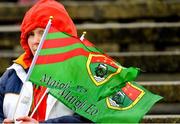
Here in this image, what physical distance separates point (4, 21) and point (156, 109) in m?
4.39

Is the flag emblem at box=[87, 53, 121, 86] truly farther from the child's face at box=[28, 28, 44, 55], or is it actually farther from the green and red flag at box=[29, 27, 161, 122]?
the child's face at box=[28, 28, 44, 55]

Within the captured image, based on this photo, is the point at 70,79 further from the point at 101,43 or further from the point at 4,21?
the point at 4,21

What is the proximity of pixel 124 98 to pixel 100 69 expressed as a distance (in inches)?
8.8

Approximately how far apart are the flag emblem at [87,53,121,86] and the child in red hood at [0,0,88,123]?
254 millimetres

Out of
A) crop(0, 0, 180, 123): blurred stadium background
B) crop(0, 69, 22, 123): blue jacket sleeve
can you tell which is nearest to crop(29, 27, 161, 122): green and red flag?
crop(0, 69, 22, 123): blue jacket sleeve

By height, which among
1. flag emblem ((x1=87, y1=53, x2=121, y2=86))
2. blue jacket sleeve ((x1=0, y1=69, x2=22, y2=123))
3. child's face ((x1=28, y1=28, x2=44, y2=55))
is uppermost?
child's face ((x1=28, y1=28, x2=44, y2=55))

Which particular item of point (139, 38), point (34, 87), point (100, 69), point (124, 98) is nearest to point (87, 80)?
point (100, 69)

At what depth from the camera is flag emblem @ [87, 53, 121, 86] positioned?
519 centimetres

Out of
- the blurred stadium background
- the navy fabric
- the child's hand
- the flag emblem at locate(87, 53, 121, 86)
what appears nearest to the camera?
the child's hand

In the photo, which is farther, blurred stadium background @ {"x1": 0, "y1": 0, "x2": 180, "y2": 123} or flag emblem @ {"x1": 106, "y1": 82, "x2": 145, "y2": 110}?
blurred stadium background @ {"x1": 0, "y1": 0, "x2": 180, "y2": 123}

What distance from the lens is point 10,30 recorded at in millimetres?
10547

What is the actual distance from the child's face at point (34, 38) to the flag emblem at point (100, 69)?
0.37 meters

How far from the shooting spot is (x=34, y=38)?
5418mm

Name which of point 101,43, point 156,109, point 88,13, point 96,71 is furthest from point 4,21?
point 96,71
